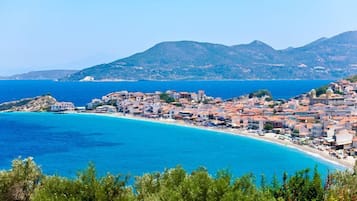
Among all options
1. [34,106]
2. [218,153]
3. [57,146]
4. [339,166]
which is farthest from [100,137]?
[34,106]

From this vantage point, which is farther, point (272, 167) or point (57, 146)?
point (57, 146)

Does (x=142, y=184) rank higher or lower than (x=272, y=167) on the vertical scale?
higher

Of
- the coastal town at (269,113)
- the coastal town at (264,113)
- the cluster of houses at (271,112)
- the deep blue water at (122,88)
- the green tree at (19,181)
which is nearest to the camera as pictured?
the green tree at (19,181)

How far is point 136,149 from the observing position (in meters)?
45.8

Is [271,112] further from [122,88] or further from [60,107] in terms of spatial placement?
[122,88]

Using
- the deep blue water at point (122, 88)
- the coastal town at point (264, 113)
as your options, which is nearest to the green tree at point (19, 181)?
the coastal town at point (264, 113)

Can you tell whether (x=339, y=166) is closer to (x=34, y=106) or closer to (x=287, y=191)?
(x=287, y=191)

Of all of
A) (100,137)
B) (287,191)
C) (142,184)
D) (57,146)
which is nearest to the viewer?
(287,191)

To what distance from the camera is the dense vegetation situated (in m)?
11.4

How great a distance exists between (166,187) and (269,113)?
51235 mm

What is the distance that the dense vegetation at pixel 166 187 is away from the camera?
11.4 meters

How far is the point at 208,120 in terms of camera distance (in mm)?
64250

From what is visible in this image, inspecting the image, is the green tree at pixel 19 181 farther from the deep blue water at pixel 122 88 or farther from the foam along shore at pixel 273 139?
the deep blue water at pixel 122 88

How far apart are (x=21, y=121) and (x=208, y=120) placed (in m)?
26.3
